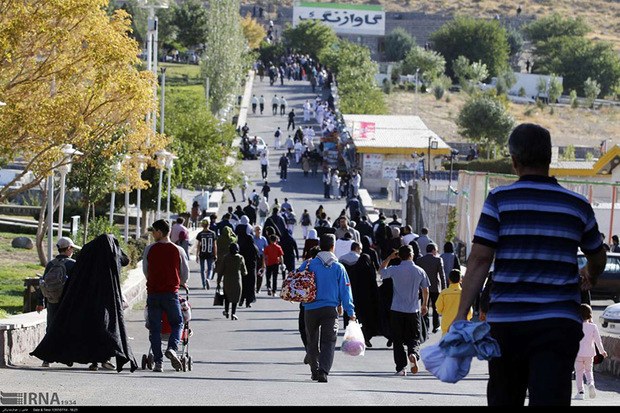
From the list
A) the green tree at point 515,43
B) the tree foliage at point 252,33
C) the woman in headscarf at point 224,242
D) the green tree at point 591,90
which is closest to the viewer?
the woman in headscarf at point 224,242

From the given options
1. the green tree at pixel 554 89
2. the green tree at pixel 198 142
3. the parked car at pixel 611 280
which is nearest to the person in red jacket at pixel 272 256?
the parked car at pixel 611 280

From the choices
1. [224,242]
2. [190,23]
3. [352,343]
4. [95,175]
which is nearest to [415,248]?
[224,242]

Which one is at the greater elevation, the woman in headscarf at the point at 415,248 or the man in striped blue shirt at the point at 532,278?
the man in striped blue shirt at the point at 532,278

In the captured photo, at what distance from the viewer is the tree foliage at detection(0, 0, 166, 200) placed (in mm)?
18094

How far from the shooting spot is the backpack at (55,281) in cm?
1148

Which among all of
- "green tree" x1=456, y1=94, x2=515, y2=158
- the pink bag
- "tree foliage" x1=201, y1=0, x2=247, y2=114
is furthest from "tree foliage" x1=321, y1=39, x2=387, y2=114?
the pink bag

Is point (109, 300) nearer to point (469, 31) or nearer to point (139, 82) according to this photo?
point (139, 82)

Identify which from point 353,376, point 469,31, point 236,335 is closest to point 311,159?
point 236,335

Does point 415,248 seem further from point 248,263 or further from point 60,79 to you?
point 60,79

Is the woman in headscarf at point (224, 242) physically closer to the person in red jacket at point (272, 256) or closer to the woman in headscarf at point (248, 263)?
the woman in headscarf at point (248, 263)

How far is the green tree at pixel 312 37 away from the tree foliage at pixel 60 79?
93142 mm

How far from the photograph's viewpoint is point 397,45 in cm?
13462

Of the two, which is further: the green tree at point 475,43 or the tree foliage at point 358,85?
the green tree at point 475,43

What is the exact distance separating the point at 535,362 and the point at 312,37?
111m
